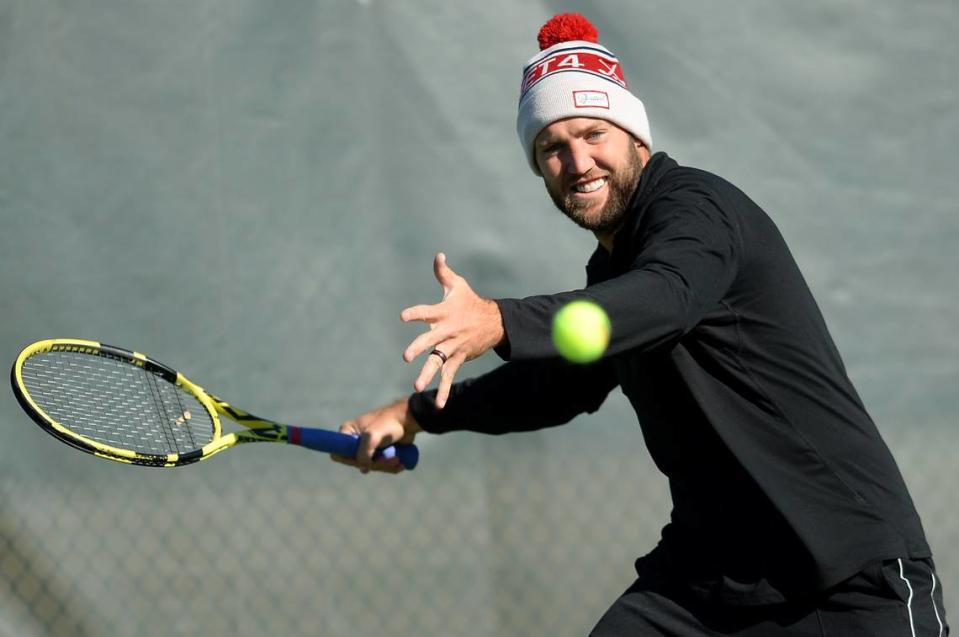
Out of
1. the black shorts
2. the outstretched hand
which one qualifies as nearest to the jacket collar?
the outstretched hand

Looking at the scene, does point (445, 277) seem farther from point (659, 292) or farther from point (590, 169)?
point (590, 169)

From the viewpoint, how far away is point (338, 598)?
417cm

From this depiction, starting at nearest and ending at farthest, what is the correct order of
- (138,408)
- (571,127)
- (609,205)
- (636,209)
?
(636,209)
(609,205)
(571,127)
(138,408)

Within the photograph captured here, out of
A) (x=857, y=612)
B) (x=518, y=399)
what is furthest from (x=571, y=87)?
(x=857, y=612)

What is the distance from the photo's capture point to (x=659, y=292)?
7.18 ft

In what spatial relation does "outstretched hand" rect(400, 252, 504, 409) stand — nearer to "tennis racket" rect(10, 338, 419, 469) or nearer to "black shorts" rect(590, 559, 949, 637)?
"black shorts" rect(590, 559, 949, 637)

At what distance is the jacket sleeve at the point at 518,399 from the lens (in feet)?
10.7

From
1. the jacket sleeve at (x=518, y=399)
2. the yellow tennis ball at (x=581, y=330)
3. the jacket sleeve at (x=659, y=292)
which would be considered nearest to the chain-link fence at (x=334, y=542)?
the jacket sleeve at (x=518, y=399)

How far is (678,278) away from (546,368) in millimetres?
1035

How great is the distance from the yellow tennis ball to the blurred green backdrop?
2.08 meters

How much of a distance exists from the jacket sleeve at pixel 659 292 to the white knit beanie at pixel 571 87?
69cm

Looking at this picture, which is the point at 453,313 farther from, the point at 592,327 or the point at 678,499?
the point at 678,499

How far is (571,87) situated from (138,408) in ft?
4.78

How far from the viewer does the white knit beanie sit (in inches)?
121
